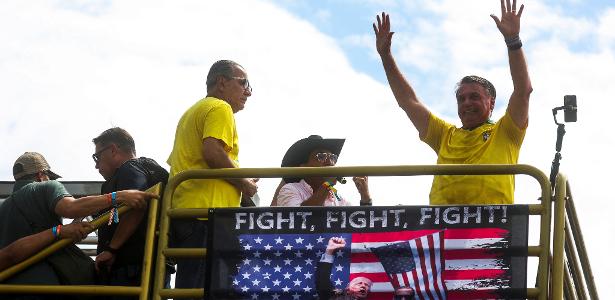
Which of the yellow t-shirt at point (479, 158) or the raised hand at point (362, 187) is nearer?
the yellow t-shirt at point (479, 158)

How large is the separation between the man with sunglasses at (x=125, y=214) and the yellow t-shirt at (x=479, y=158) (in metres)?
1.77

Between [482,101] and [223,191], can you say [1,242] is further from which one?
[482,101]

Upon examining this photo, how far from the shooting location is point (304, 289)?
597 centimetres

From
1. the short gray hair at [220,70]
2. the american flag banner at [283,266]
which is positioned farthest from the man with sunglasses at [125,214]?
the american flag banner at [283,266]

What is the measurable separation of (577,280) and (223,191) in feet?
7.21

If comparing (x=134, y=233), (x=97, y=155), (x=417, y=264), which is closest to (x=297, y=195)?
(x=97, y=155)

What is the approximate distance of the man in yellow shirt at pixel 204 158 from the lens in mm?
6543

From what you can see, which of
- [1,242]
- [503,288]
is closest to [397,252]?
[503,288]

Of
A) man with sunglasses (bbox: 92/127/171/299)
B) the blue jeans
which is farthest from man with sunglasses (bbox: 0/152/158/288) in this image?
the blue jeans

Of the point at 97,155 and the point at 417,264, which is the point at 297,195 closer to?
the point at 97,155

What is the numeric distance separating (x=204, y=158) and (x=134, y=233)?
65 centimetres

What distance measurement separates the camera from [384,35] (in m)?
7.65

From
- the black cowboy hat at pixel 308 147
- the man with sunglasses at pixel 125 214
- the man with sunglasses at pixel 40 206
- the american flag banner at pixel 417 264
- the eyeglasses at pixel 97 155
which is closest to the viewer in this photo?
the american flag banner at pixel 417 264

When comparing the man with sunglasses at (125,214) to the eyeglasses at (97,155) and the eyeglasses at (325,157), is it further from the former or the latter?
the eyeglasses at (325,157)
